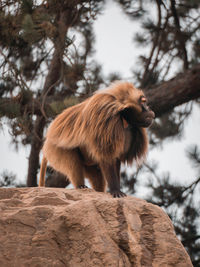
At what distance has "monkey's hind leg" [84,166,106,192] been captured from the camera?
4.30 meters

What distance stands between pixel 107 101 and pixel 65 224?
5.09 feet

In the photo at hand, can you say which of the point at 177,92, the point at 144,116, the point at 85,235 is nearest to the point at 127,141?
the point at 144,116

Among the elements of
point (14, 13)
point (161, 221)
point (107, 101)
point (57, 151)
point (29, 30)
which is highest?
point (14, 13)

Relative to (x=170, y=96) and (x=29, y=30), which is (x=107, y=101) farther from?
(x=170, y=96)

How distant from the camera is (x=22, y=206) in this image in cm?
274

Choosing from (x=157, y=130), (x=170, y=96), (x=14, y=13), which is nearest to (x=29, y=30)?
(x=14, y=13)

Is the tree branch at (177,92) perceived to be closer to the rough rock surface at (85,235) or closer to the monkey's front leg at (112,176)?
the monkey's front leg at (112,176)

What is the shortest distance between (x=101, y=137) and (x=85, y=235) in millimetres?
1363

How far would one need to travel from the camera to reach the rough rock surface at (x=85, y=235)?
2.41m

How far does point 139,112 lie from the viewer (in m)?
3.93

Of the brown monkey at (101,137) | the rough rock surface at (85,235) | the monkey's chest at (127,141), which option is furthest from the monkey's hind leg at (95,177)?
the rough rock surface at (85,235)

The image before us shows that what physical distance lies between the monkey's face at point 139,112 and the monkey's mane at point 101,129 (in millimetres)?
99

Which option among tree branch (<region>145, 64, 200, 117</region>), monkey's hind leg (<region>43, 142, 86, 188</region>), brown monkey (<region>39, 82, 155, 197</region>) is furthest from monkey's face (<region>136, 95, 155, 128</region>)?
tree branch (<region>145, 64, 200, 117</region>)

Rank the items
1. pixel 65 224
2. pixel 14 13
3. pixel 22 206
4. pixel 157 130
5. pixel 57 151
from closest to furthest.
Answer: pixel 65 224
pixel 22 206
pixel 57 151
pixel 14 13
pixel 157 130
